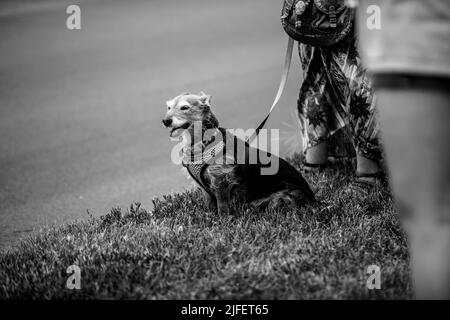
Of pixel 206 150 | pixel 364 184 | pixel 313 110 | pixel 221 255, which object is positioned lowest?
pixel 221 255

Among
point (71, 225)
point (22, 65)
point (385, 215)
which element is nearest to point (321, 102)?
point (385, 215)

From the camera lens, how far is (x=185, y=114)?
142 inches

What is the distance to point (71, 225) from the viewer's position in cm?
406

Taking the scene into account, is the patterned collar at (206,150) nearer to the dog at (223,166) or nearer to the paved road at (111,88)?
the dog at (223,166)

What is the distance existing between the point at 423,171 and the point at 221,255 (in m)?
1.83

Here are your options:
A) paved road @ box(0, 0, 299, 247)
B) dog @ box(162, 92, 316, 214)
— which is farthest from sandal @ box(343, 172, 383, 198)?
paved road @ box(0, 0, 299, 247)

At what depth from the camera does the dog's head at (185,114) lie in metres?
3.59

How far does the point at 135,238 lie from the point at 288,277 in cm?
105

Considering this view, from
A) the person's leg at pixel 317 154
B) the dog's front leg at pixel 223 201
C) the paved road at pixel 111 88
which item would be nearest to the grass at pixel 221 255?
the dog's front leg at pixel 223 201

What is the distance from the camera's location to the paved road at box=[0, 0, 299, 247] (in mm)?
5199

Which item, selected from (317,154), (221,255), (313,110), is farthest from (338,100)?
(221,255)

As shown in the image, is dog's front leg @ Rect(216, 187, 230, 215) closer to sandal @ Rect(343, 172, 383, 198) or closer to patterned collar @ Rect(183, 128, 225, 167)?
patterned collar @ Rect(183, 128, 225, 167)

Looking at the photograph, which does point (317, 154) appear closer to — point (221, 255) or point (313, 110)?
point (313, 110)

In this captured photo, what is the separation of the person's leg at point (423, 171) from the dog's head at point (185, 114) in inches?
77.1
